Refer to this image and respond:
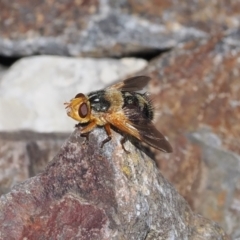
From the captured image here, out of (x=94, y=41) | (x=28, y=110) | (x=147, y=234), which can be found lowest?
(x=28, y=110)

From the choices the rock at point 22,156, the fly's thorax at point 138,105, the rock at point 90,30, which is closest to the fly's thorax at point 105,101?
the fly's thorax at point 138,105

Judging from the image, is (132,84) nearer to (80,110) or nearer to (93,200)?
(80,110)

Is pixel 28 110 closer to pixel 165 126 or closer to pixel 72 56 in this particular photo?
pixel 72 56

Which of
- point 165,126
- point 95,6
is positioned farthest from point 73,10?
point 165,126

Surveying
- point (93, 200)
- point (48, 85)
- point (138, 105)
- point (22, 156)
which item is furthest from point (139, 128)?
point (48, 85)

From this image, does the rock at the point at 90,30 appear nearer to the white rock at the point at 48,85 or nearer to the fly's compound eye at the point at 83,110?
the white rock at the point at 48,85

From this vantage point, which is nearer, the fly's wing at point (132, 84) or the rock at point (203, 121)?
the fly's wing at point (132, 84)

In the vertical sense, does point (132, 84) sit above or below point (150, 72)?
above
